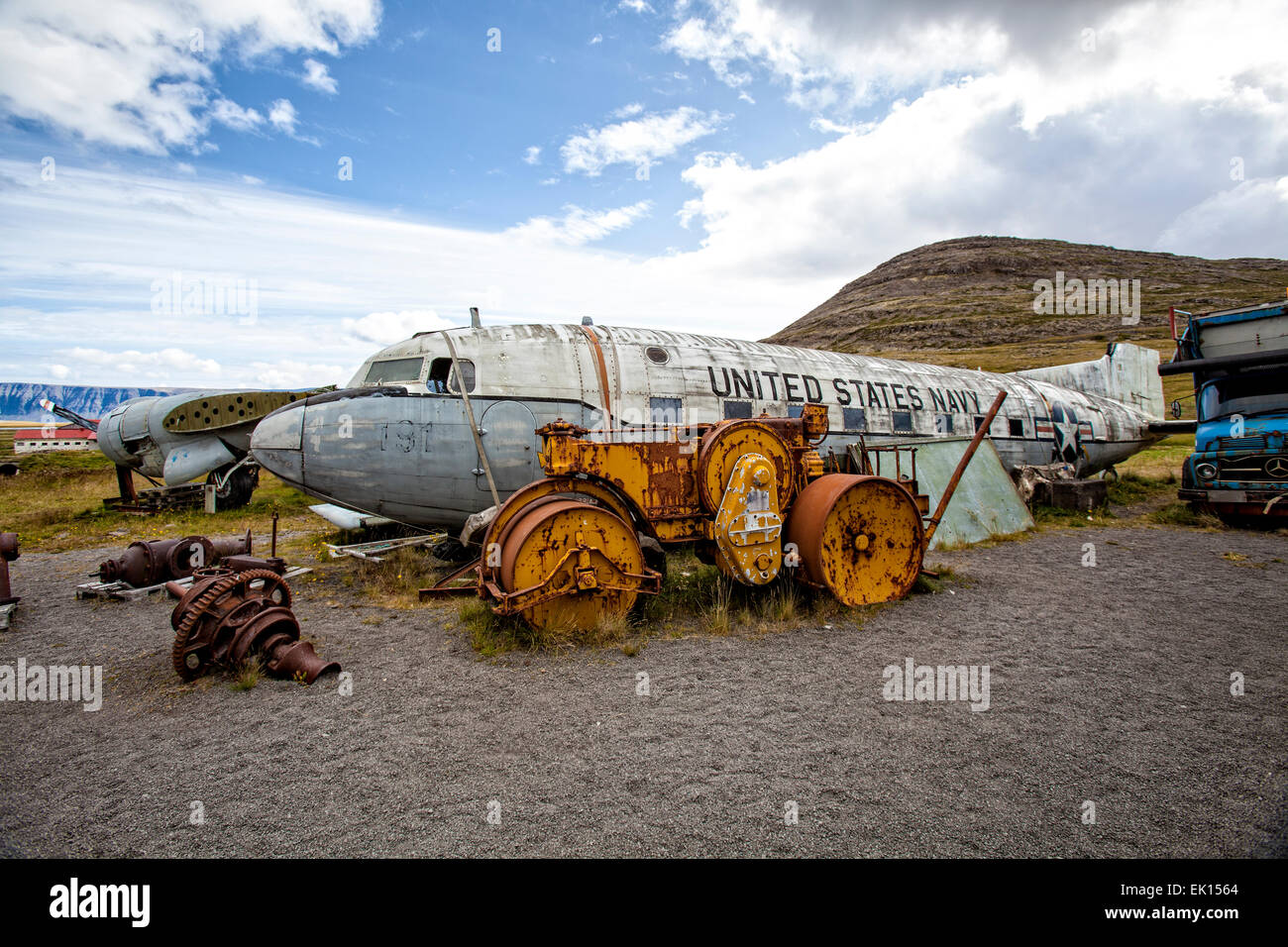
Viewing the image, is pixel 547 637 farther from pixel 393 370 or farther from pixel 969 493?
pixel 969 493

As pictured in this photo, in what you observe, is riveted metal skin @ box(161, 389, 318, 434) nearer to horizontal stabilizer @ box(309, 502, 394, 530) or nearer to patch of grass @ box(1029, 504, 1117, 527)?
horizontal stabilizer @ box(309, 502, 394, 530)

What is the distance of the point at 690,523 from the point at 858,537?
188cm

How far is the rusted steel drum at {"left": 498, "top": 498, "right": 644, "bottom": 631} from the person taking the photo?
5.38 m

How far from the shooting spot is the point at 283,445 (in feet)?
26.1

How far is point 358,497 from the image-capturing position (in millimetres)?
7953

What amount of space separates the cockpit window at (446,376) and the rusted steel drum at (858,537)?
15.2 ft

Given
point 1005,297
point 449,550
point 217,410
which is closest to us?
point 449,550

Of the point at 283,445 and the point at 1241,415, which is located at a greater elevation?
the point at 1241,415

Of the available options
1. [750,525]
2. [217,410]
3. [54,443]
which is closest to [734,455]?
[750,525]

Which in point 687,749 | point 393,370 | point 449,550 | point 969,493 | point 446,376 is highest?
point 393,370

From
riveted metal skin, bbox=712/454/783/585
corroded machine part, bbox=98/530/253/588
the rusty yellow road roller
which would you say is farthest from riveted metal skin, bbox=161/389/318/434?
riveted metal skin, bbox=712/454/783/585

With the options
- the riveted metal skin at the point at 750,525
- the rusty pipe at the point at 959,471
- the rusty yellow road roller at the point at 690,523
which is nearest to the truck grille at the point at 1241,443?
the rusty pipe at the point at 959,471
